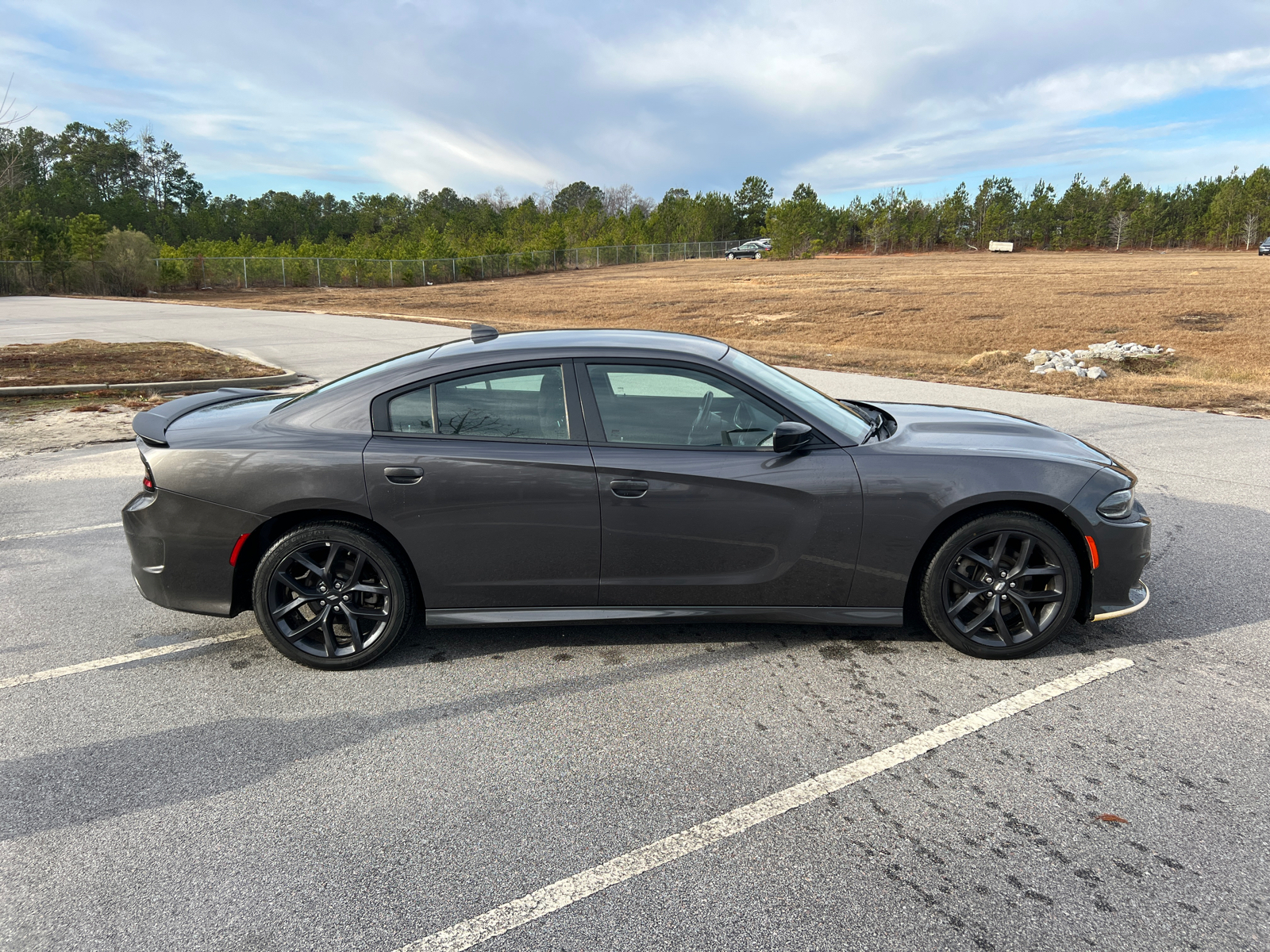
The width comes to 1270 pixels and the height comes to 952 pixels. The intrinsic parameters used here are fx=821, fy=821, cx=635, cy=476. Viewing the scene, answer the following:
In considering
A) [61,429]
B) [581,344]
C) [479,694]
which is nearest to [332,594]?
[479,694]

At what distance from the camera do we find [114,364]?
46.8ft

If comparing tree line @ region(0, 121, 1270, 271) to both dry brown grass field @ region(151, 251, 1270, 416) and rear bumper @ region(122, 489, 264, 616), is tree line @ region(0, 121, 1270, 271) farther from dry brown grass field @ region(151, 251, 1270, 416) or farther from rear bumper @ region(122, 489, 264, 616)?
rear bumper @ region(122, 489, 264, 616)

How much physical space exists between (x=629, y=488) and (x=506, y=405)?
0.72 meters

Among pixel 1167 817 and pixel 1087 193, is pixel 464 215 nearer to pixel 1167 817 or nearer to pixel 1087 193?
pixel 1087 193

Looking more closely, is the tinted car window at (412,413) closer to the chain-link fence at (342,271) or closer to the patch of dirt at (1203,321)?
the patch of dirt at (1203,321)

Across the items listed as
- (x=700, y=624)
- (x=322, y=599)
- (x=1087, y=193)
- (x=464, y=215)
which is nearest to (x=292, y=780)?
(x=322, y=599)

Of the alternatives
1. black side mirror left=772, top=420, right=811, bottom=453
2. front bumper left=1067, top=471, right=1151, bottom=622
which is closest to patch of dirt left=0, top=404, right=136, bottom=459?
black side mirror left=772, top=420, right=811, bottom=453

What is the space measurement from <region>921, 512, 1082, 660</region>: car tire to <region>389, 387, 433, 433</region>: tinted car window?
245 cm

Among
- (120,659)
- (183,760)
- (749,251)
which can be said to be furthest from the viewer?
(749,251)

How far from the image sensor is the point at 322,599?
3.82 m

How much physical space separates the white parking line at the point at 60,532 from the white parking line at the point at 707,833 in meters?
4.67

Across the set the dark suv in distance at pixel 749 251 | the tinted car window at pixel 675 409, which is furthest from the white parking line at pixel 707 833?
the dark suv in distance at pixel 749 251

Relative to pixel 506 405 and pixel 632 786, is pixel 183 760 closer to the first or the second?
pixel 632 786

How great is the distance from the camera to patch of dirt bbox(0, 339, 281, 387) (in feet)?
41.2
